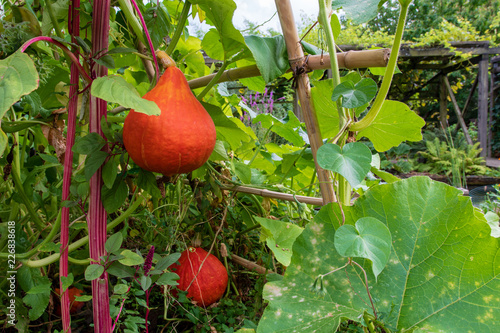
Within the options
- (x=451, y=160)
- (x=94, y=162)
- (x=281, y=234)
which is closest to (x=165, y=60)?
(x=94, y=162)

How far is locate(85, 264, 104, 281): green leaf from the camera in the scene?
0.47 meters

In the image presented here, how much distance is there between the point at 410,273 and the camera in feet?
1.79

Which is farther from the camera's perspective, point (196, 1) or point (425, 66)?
point (425, 66)

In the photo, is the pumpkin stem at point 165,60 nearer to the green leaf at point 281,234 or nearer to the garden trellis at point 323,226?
the garden trellis at point 323,226

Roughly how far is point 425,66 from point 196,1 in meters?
8.03

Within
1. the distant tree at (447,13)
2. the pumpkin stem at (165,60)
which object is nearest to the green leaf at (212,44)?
the pumpkin stem at (165,60)

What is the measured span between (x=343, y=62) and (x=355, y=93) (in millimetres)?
79

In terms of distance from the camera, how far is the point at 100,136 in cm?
53

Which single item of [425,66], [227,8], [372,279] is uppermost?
[227,8]

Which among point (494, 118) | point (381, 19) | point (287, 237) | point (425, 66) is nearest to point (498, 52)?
point (425, 66)

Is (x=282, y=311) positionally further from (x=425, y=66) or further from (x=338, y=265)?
(x=425, y=66)

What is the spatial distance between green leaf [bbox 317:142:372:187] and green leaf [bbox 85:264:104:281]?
1.11ft

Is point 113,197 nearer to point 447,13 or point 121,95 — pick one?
point 121,95

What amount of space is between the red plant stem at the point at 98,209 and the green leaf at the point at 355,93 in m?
0.36
